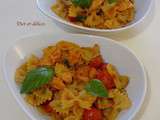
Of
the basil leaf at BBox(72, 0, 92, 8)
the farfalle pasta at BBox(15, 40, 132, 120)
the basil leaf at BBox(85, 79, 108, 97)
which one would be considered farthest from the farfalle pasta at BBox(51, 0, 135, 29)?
the basil leaf at BBox(85, 79, 108, 97)

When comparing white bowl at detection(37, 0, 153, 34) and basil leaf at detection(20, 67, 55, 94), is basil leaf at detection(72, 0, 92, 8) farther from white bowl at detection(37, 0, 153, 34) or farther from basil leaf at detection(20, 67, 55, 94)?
basil leaf at detection(20, 67, 55, 94)

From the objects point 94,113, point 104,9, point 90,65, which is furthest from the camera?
point 104,9

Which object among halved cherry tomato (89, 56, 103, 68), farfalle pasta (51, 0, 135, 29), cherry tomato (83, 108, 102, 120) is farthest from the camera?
farfalle pasta (51, 0, 135, 29)

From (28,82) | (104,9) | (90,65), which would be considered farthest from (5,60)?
(104,9)

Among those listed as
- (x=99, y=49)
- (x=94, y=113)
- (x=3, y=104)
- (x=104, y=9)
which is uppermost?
(x=104, y=9)

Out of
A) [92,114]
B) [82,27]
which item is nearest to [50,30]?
[82,27]

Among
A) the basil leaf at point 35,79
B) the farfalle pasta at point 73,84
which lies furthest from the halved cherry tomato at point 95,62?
the basil leaf at point 35,79

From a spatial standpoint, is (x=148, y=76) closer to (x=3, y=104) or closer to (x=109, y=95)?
(x=109, y=95)
